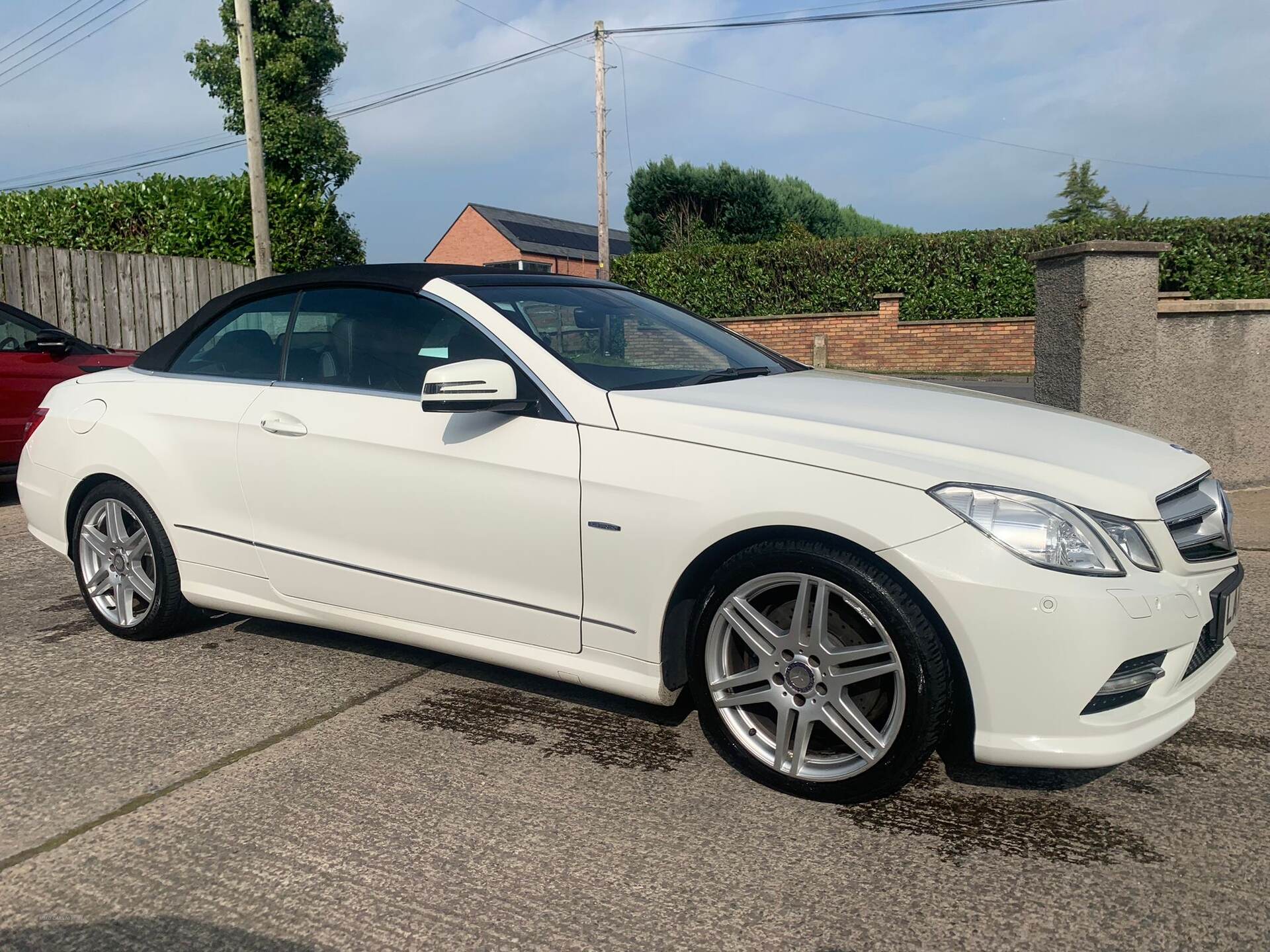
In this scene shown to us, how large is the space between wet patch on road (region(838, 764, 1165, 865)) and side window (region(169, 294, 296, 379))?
9.15 feet

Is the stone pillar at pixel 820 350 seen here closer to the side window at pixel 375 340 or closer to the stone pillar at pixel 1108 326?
the stone pillar at pixel 1108 326

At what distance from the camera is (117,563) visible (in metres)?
4.62

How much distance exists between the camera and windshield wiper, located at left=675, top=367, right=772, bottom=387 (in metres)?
3.72

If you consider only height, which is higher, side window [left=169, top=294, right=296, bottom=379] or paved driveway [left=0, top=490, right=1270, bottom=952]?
side window [left=169, top=294, right=296, bottom=379]

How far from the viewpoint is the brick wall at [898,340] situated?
942 inches

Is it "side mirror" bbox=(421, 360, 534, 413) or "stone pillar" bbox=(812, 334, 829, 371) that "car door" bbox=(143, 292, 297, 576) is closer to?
"side mirror" bbox=(421, 360, 534, 413)

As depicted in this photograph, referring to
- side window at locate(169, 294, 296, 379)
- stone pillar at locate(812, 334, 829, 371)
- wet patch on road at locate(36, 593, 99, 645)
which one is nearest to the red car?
wet patch on road at locate(36, 593, 99, 645)

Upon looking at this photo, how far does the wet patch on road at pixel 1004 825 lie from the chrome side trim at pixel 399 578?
0.92 meters

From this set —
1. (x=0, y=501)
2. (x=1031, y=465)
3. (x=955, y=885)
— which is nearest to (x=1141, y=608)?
(x=1031, y=465)

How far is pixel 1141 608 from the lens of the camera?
9.00 ft

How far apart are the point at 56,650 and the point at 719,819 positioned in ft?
10.3

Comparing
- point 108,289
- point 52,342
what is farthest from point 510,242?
point 52,342

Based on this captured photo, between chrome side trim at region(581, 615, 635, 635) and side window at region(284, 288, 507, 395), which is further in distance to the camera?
side window at region(284, 288, 507, 395)

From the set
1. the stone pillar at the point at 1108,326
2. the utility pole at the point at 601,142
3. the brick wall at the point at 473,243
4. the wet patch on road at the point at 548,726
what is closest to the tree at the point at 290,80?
the utility pole at the point at 601,142
